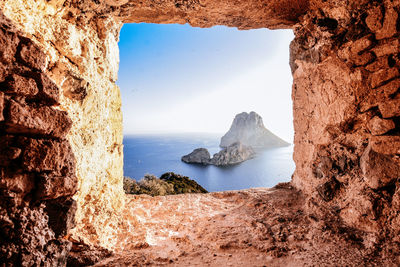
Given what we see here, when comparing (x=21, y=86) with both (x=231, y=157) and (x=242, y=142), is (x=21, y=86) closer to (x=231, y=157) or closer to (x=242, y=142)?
(x=231, y=157)

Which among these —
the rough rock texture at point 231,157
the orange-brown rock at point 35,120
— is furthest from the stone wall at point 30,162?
the rough rock texture at point 231,157

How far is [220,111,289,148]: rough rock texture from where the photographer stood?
1704 inches

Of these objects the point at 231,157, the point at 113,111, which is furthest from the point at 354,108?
the point at 231,157

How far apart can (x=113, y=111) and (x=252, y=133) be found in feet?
144

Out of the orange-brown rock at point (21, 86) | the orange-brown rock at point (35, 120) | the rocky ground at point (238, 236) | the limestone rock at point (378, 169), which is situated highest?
the orange-brown rock at point (21, 86)

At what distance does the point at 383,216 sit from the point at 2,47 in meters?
4.01

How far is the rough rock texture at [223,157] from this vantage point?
27938 mm

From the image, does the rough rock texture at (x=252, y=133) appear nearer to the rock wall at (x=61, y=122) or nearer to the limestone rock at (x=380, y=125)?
the limestone rock at (x=380, y=125)

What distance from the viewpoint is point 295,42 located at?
162 inches

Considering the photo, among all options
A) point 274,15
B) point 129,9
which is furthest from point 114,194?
point 274,15

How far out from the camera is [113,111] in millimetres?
3557

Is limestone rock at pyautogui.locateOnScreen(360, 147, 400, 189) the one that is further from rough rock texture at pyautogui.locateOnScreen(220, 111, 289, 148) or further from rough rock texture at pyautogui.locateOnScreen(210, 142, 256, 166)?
rough rock texture at pyautogui.locateOnScreen(220, 111, 289, 148)

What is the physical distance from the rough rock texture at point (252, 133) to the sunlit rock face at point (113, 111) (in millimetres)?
37720

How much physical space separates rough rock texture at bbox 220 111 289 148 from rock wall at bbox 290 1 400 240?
37572 millimetres
